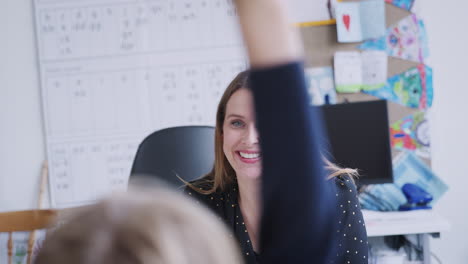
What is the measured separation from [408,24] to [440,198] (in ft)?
2.87

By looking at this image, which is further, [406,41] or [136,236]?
[406,41]

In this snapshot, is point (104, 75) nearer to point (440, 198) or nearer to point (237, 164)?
point (237, 164)

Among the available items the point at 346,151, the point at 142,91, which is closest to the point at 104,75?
the point at 142,91

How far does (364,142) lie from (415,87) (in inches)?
19.8

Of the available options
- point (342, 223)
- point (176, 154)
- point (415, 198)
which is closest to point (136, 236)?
point (342, 223)

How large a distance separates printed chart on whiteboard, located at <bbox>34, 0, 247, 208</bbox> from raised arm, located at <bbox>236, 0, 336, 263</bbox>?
2095 millimetres

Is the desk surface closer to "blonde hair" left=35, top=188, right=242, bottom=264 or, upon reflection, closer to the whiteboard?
the whiteboard

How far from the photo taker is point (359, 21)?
227cm

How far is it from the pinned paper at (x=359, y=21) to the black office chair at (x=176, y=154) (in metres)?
1.08

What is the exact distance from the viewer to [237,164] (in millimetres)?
1179

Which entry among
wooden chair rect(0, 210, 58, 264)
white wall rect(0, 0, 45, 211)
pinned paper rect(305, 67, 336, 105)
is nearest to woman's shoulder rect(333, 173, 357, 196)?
pinned paper rect(305, 67, 336, 105)

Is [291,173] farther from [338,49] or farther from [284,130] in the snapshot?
[338,49]

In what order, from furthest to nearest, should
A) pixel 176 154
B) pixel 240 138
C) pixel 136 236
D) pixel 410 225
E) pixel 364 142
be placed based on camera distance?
1. pixel 364 142
2. pixel 410 225
3. pixel 176 154
4. pixel 240 138
5. pixel 136 236

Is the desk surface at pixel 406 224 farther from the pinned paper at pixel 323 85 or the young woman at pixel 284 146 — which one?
the young woman at pixel 284 146
